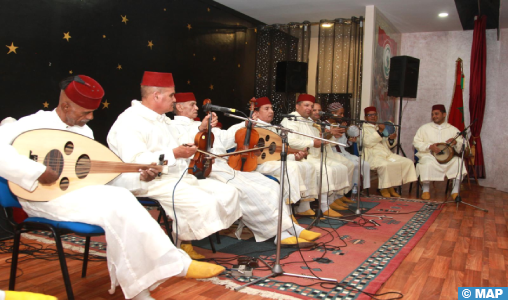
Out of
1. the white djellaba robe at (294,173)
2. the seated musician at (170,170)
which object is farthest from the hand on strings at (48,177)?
the white djellaba robe at (294,173)

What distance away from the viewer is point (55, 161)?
201cm

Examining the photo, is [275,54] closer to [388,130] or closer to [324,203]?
[388,130]

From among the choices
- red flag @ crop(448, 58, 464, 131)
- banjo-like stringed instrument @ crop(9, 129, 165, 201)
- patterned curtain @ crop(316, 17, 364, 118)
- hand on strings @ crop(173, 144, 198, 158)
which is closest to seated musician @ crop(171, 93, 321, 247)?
hand on strings @ crop(173, 144, 198, 158)

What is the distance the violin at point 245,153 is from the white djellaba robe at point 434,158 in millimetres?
3212

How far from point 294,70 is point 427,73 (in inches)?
127

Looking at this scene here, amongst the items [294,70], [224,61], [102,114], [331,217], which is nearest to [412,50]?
[294,70]

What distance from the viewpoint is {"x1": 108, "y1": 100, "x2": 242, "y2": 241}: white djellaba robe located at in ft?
8.51

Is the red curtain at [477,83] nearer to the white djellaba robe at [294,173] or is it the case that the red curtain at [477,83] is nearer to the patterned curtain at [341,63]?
the patterned curtain at [341,63]

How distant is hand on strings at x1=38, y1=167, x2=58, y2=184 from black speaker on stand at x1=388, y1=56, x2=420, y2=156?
537 cm

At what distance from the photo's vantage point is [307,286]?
2.52 m

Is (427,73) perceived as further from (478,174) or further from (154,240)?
(154,240)

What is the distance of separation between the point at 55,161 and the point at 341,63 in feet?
17.8

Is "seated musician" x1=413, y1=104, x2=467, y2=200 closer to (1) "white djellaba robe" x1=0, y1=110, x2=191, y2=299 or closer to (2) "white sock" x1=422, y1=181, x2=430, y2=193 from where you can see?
(2) "white sock" x1=422, y1=181, x2=430, y2=193

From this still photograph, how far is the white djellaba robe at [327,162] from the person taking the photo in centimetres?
456
